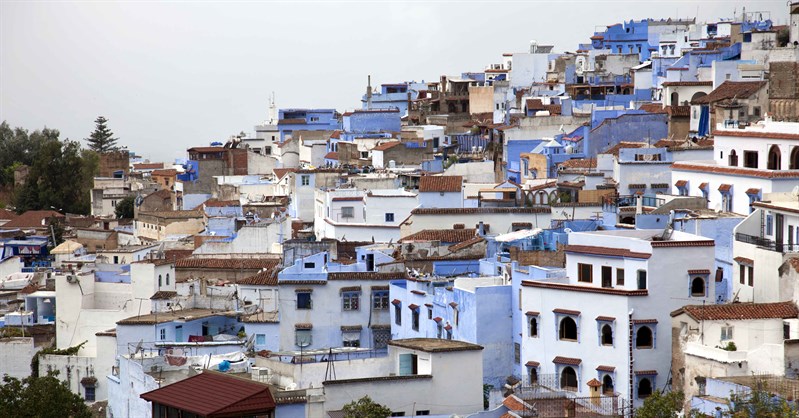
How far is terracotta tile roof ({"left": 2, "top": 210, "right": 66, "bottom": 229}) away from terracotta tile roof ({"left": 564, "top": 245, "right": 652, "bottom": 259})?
39.0 metres

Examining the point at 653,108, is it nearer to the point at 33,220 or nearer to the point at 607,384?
the point at 607,384

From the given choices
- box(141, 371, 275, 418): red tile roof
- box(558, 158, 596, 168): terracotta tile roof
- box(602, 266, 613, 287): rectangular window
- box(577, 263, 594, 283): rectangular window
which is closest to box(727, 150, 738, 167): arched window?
box(577, 263, 594, 283): rectangular window

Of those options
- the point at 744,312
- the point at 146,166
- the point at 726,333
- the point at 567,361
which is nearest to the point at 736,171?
the point at 567,361

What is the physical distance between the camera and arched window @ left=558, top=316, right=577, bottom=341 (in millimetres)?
31203

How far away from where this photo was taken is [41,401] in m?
34.1

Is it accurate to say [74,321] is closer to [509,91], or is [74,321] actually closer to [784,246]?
[784,246]

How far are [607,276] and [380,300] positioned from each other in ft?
26.2

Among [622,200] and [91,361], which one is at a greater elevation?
[622,200]

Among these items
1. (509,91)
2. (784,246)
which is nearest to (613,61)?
(509,91)

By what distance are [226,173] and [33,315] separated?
74.8 feet

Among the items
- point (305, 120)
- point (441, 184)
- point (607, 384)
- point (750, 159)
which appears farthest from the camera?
point (305, 120)

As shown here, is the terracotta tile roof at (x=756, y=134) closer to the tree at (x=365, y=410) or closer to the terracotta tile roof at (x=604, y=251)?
the terracotta tile roof at (x=604, y=251)

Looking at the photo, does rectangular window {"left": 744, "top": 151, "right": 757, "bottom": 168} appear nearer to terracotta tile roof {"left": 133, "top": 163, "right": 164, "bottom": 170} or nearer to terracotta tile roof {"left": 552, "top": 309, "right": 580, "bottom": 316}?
terracotta tile roof {"left": 552, "top": 309, "right": 580, "bottom": 316}

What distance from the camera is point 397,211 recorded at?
4703 cm
